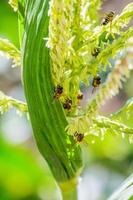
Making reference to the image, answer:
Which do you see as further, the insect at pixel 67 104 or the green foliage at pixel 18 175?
the green foliage at pixel 18 175

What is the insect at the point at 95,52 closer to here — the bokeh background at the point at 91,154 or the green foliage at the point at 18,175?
the green foliage at the point at 18,175

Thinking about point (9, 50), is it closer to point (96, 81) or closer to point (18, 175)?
point (96, 81)

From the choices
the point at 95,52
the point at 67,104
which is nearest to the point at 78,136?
the point at 67,104

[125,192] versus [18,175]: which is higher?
Answer: [125,192]

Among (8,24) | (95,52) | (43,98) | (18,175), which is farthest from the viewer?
(8,24)

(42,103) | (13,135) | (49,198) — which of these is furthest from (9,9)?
(42,103)

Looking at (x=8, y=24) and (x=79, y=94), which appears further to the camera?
(x=8, y=24)

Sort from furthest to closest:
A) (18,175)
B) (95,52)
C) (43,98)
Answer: (18,175) < (43,98) < (95,52)

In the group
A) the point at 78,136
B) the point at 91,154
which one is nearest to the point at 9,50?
the point at 78,136

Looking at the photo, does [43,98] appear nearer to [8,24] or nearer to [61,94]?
[61,94]

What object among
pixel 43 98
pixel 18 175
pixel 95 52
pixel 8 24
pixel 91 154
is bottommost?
pixel 91 154

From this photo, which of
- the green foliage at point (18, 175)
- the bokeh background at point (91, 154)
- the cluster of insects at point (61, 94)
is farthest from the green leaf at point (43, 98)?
the bokeh background at point (91, 154)
